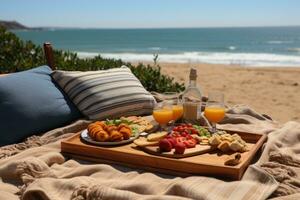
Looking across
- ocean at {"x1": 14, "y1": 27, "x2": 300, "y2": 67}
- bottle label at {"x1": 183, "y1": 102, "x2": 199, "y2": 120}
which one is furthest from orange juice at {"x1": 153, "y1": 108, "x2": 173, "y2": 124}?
ocean at {"x1": 14, "y1": 27, "x2": 300, "y2": 67}

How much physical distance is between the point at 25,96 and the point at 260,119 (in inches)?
74.2

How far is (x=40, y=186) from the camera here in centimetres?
187

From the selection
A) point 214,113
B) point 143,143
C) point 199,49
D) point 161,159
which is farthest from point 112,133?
point 199,49

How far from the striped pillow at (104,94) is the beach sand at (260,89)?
370 centimetres

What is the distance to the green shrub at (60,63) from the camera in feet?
14.8

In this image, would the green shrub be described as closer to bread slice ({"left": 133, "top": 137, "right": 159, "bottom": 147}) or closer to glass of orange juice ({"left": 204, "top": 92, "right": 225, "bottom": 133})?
glass of orange juice ({"left": 204, "top": 92, "right": 225, "bottom": 133})

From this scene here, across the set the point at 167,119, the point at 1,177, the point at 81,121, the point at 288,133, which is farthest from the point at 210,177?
the point at 81,121

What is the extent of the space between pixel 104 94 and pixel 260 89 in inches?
264

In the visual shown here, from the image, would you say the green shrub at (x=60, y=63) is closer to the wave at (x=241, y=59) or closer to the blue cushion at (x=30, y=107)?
the blue cushion at (x=30, y=107)

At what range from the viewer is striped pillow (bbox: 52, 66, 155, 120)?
3268 mm

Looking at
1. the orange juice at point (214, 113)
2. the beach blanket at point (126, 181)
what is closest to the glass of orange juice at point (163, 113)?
the orange juice at point (214, 113)

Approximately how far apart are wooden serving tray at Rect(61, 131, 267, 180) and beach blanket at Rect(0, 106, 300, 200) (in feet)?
0.16

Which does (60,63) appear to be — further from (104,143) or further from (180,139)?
(180,139)

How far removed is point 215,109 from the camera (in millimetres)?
2572
